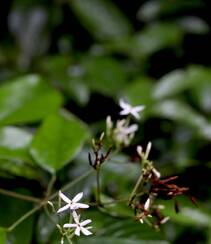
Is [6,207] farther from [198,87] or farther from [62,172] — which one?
[198,87]

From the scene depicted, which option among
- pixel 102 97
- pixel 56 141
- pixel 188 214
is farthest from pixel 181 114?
pixel 56 141

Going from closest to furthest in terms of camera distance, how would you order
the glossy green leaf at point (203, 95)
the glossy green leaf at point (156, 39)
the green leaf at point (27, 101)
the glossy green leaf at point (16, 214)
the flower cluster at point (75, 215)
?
1. the flower cluster at point (75, 215)
2. the glossy green leaf at point (16, 214)
3. the green leaf at point (27, 101)
4. the glossy green leaf at point (203, 95)
5. the glossy green leaf at point (156, 39)

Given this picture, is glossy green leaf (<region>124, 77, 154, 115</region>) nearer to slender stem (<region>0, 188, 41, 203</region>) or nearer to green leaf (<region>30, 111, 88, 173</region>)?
green leaf (<region>30, 111, 88, 173</region>)

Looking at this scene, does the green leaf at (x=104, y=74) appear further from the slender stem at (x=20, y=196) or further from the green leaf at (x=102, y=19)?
the slender stem at (x=20, y=196)

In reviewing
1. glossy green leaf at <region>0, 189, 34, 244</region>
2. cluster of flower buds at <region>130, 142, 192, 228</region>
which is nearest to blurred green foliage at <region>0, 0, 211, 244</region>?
glossy green leaf at <region>0, 189, 34, 244</region>

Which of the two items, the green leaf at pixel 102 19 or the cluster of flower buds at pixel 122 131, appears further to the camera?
the green leaf at pixel 102 19

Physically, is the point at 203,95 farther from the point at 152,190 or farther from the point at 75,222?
the point at 75,222

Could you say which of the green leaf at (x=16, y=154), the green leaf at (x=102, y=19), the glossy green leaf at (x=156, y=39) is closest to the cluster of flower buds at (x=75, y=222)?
the green leaf at (x=16, y=154)

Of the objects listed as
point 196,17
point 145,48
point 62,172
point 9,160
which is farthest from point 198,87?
point 9,160

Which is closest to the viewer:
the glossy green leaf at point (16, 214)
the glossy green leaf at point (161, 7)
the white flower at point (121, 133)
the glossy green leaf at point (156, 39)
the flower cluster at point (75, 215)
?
the flower cluster at point (75, 215)
